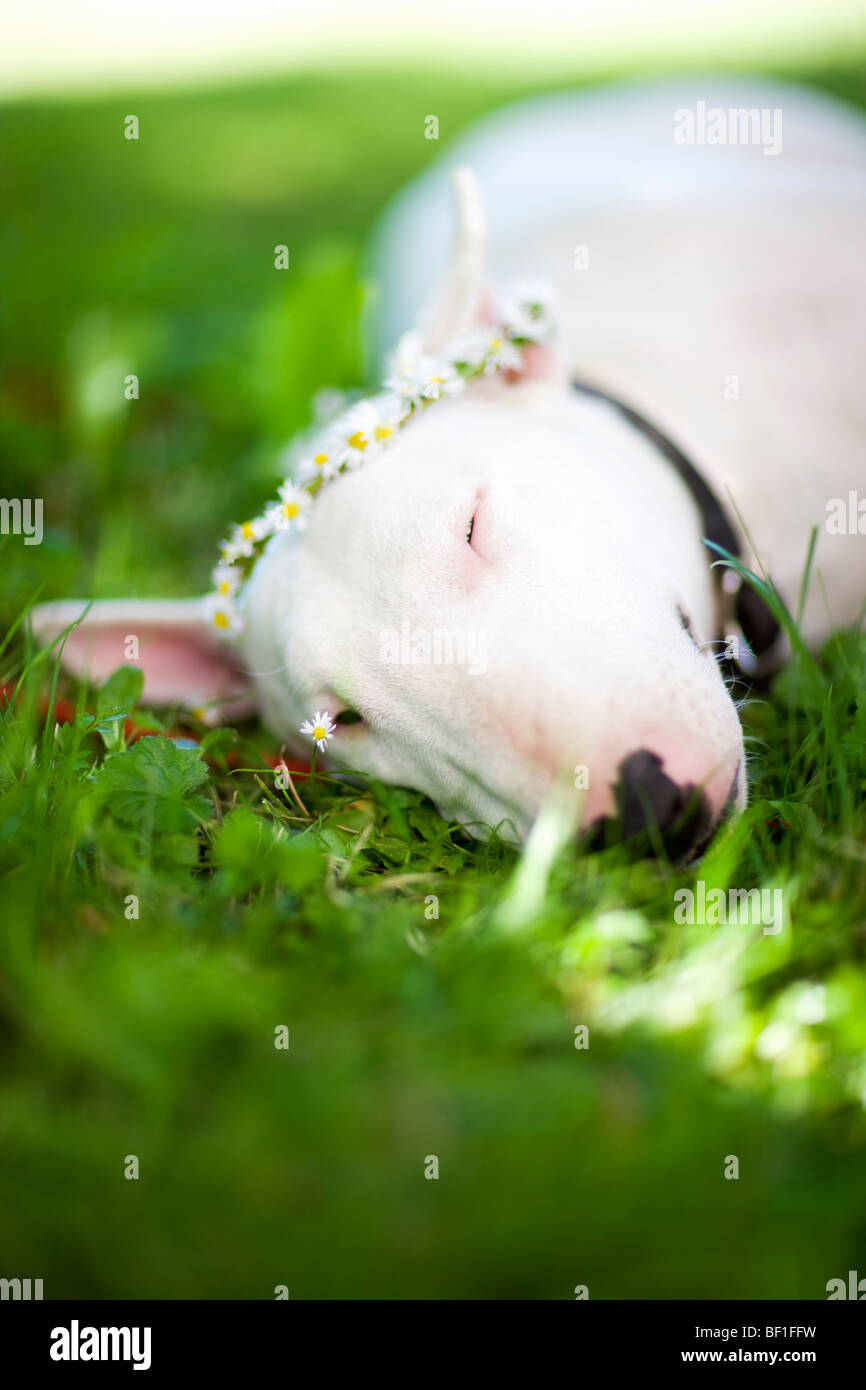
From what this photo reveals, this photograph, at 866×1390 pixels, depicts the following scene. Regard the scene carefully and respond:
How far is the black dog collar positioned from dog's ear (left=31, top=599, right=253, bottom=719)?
1.02 m

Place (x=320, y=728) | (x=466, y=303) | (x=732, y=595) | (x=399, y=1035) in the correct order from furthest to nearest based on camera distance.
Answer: (x=466, y=303) < (x=732, y=595) < (x=320, y=728) < (x=399, y=1035)

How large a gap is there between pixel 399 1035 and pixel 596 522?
102 cm

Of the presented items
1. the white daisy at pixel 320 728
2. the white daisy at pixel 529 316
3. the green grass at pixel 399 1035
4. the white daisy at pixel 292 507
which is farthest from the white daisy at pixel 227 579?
the white daisy at pixel 529 316

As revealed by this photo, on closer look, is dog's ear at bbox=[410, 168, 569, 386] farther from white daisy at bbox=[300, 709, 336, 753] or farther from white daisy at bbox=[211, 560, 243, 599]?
white daisy at bbox=[300, 709, 336, 753]

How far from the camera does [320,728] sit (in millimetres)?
1974

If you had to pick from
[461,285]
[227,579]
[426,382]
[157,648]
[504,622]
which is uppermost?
[461,285]

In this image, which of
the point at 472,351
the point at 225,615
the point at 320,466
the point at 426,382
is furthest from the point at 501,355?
the point at 225,615

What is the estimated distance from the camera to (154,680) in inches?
96.3

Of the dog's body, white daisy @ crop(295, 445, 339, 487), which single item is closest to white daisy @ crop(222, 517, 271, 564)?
white daisy @ crop(295, 445, 339, 487)

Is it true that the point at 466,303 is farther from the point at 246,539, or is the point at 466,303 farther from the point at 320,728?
the point at 320,728

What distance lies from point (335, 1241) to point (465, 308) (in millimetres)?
1894

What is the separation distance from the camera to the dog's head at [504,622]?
1.65 metres

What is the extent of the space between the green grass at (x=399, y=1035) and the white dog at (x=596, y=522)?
14cm
